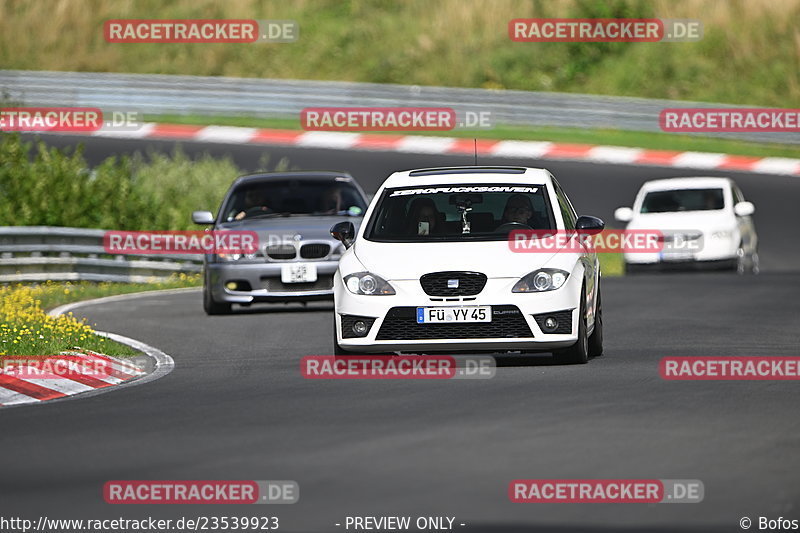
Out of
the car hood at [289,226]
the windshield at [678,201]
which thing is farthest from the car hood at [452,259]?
the windshield at [678,201]

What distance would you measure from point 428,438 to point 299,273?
9641 mm

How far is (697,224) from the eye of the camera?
1008 inches

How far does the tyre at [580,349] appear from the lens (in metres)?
13.2

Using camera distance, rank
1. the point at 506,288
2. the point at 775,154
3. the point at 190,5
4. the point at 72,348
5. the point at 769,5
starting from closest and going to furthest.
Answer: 1. the point at 506,288
2. the point at 72,348
3. the point at 775,154
4. the point at 769,5
5. the point at 190,5

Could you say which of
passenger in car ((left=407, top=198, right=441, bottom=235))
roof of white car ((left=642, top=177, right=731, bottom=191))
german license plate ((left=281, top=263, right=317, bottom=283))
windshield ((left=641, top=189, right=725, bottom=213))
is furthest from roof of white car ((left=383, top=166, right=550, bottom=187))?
roof of white car ((left=642, top=177, right=731, bottom=191))

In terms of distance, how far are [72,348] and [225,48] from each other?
116ft

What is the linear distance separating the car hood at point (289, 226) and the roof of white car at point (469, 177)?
15.5ft

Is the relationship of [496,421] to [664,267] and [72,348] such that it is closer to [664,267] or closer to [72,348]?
[72,348]

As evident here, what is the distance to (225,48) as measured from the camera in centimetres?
4919

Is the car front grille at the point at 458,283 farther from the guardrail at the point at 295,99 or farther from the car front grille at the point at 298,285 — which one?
the guardrail at the point at 295,99

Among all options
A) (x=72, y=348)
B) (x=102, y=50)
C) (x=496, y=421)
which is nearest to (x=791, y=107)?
(x=102, y=50)

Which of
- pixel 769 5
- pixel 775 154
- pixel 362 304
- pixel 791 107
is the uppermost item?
pixel 769 5

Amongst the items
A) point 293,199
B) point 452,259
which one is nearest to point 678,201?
point 293,199

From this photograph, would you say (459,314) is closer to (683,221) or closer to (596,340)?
(596,340)
